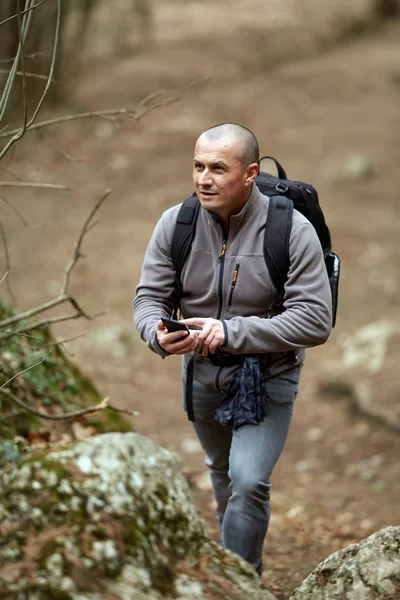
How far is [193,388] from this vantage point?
11.6ft

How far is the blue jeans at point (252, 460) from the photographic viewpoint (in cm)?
332

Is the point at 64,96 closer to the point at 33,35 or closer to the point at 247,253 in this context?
the point at 33,35

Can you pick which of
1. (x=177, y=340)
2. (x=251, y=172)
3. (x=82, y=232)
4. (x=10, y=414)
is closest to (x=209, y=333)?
(x=177, y=340)

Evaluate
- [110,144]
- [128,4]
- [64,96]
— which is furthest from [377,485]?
[128,4]

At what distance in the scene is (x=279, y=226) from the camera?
3201 mm

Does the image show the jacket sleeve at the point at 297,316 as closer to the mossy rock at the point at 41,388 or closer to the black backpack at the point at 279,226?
the black backpack at the point at 279,226

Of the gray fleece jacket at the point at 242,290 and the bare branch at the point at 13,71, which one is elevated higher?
the bare branch at the point at 13,71

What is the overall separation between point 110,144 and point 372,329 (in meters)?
8.63

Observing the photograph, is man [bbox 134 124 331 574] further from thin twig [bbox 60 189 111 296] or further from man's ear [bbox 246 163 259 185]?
thin twig [bbox 60 189 111 296]

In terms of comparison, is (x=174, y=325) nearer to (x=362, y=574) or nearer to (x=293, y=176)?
(x=362, y=574)

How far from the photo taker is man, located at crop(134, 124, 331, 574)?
3.14 metres

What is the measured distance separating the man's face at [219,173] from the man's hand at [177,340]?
55 centimetres

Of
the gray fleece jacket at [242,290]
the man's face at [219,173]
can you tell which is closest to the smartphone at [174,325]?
the gray fleece jacket at [242,290]

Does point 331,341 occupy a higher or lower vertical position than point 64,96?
lower
